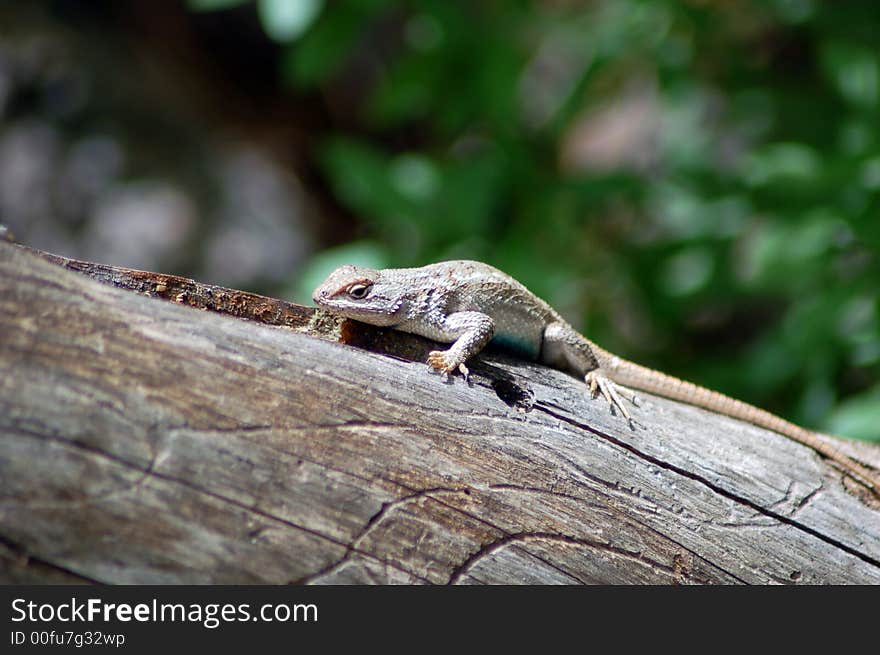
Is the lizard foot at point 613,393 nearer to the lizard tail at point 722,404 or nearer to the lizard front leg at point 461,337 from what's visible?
the lizard front leg at point 461,337

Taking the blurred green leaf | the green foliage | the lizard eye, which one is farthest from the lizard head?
the blurred green leaf

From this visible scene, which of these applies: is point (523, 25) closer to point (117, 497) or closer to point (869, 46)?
point (869, 46)

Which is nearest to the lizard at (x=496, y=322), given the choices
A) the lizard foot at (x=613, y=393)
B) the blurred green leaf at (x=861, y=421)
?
the lizard foot at (x=613, y=393)

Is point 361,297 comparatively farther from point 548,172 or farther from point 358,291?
point 548,172

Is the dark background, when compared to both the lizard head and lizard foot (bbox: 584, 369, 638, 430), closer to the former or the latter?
the lizard head

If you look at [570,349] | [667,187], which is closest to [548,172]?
[667,187]

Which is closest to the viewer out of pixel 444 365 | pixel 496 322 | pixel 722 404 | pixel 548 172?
pixel 444 365
